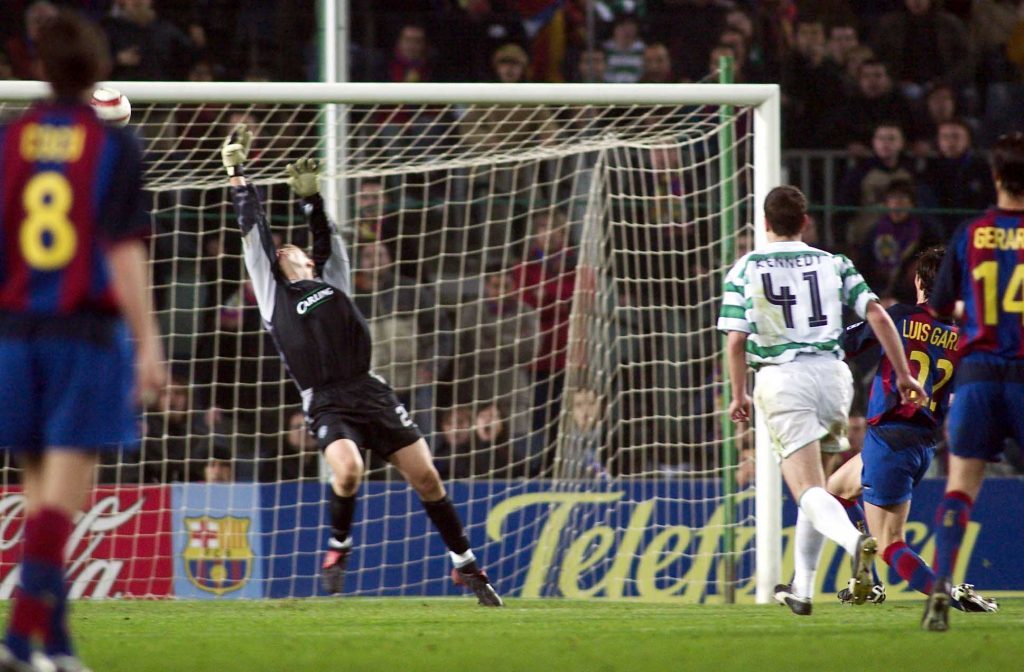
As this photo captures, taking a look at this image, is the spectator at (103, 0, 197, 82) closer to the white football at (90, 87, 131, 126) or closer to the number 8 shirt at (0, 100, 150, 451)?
the white football at (90, 87, 131, 126)

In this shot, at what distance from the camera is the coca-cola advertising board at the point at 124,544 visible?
9297 mm

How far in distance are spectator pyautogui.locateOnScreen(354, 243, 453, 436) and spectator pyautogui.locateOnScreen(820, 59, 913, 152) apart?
14.2ft

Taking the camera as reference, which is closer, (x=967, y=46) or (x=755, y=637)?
(x=755, y=637)

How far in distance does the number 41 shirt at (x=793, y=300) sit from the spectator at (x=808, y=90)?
7294 mm

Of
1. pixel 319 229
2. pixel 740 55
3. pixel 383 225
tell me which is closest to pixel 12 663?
pixel 319 229

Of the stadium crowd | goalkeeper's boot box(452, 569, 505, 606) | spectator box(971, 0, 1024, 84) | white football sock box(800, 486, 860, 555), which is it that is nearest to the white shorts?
white football sock box(800, 486, 860, 555)

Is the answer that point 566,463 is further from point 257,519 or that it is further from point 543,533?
point 257,519

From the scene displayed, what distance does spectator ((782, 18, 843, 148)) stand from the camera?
13203 millimetres

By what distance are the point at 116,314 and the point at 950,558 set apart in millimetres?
2965

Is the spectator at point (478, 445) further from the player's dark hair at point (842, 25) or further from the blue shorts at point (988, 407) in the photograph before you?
the player's dark hair at point (842, 25)

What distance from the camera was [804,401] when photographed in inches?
237

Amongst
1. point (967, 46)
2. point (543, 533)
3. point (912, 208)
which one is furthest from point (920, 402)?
point (967, 46)

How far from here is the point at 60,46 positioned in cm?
363

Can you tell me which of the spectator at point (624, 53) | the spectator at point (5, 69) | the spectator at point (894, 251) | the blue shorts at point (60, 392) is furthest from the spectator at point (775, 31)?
the blue shorts at point (60, 392)
